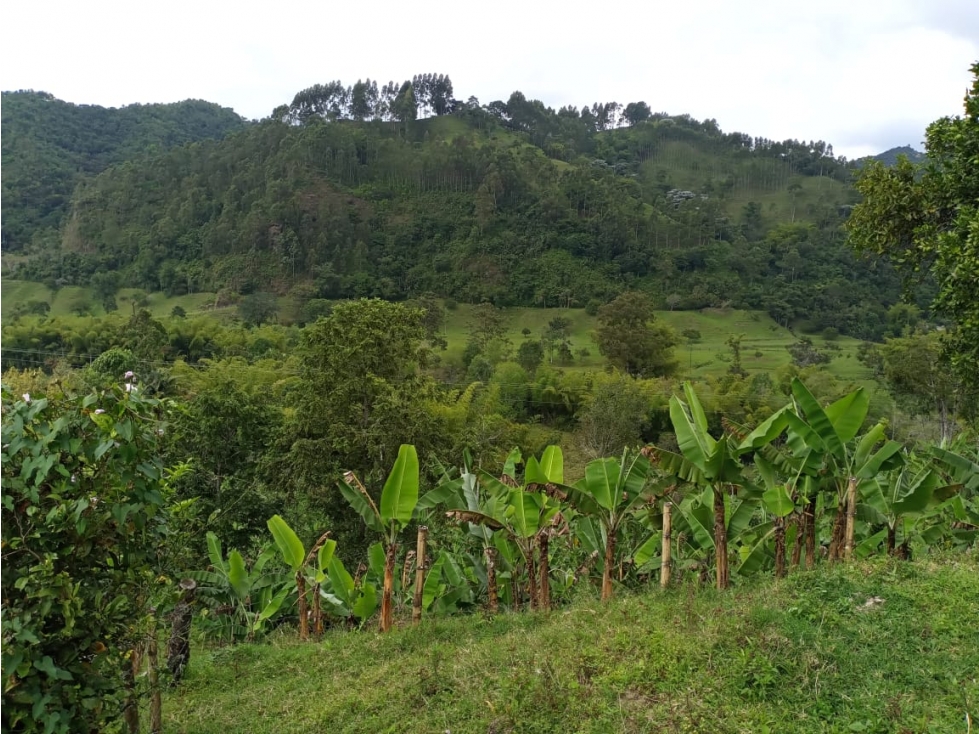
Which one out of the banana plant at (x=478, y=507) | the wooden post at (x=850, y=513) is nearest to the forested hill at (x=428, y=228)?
the banana plant at (x=478, y=507)

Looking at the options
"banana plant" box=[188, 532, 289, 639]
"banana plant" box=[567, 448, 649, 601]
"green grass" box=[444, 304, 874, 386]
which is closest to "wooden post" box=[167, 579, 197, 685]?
"banana plant" box=[188, 532, 289, 639]

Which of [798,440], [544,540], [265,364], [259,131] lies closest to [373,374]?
[544,540]

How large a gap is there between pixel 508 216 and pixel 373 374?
217ft

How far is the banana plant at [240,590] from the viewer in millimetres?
7375

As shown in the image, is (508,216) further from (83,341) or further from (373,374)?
(373,374)

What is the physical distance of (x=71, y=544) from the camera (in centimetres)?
326

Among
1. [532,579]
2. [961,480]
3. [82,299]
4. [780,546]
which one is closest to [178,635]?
[532,579]

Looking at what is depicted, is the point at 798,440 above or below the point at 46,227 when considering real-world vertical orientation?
below

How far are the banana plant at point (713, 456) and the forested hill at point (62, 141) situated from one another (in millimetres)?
81410

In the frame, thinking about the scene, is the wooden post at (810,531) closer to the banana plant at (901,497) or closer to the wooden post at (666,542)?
the banana plant at (901,497)

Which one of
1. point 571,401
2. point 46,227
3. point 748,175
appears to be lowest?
point 571,401

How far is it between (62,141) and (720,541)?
125413 millimetres

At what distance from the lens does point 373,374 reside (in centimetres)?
1227

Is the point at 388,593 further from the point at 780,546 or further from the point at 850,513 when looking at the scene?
the point at 850,513
